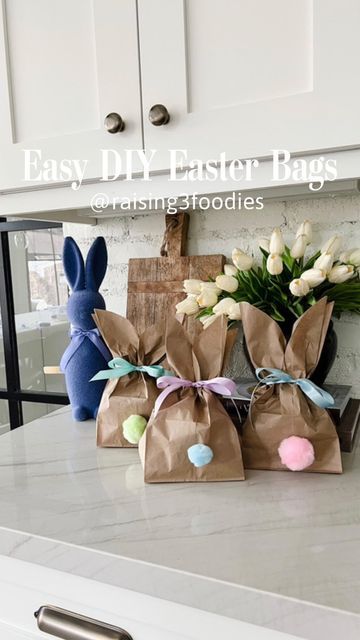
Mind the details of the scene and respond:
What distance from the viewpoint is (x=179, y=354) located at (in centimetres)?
79

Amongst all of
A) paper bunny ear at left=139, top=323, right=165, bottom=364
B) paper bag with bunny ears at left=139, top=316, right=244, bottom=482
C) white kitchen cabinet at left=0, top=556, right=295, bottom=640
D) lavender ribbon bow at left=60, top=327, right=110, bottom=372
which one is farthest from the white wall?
white kitchen cabinet at left=0, top=556, right=295, bottom=640

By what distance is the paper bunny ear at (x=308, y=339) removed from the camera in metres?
0.75

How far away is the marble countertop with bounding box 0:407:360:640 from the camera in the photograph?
50cm

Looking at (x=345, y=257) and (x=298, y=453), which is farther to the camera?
(x=345, y=257)

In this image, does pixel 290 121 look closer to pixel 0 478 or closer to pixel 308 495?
pixel 308 495

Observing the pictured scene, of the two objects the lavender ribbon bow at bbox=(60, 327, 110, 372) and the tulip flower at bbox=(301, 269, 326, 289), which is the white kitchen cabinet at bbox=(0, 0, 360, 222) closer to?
the tulip flower at bbox=(301, 269, 326, 289)

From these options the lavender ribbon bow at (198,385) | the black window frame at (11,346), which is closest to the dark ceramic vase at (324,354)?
the lavender ribbon bow at (198,385)

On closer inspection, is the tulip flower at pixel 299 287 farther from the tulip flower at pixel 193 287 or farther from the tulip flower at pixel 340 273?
the tulip flower at pixel 193 287

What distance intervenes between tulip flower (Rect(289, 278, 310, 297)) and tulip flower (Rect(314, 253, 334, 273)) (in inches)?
1.8

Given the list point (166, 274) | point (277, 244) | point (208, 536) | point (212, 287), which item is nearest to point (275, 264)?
point (277, 244)

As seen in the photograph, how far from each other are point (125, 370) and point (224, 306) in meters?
0.24

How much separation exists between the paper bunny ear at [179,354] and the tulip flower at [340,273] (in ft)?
1.04

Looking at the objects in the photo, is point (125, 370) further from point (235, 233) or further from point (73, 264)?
point (235, 233)

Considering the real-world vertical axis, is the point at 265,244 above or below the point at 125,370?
above
